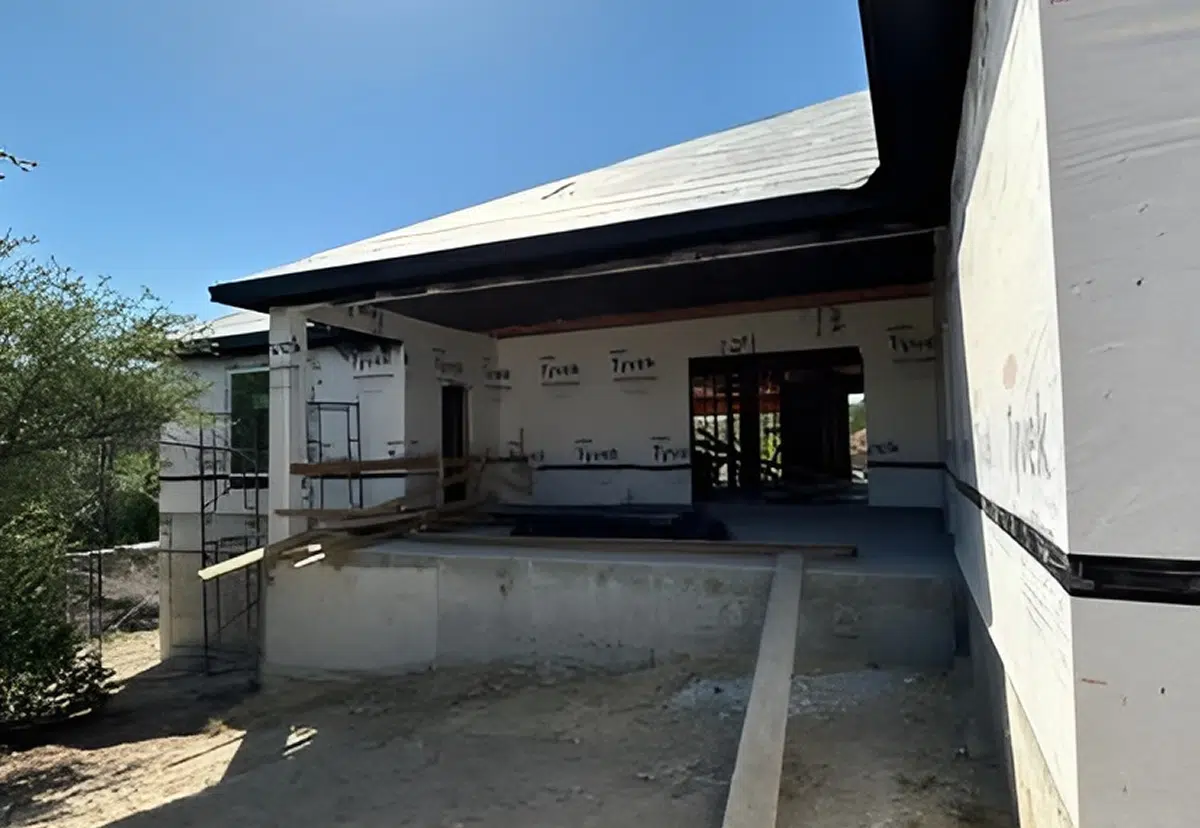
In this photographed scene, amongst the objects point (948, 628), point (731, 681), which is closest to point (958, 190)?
point (948, 628)

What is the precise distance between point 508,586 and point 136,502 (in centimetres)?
1572

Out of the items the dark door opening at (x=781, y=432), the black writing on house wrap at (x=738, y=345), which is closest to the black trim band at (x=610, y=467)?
the dark door opening at (x=781, y=432)

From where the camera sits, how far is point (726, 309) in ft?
31.3

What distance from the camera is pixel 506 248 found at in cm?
585

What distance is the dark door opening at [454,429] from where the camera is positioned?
33.1 ft

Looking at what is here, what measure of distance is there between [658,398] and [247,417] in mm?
6059

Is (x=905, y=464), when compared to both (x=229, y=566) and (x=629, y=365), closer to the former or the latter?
(x=629, y=365)

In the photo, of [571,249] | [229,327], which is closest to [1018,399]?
[571,249]

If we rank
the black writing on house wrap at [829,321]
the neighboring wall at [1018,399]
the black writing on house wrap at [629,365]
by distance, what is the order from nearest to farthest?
the neighboring wall at [1018,399]
the black writing on house wrap at [829,321]
the black writing on house wrap at [629,365]

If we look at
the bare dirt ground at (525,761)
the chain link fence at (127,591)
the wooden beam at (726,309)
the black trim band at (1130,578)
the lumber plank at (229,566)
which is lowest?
the chain link fence at (127,591)

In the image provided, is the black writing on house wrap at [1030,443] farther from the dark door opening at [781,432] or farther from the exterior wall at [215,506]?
the exterior wall at [215,506]

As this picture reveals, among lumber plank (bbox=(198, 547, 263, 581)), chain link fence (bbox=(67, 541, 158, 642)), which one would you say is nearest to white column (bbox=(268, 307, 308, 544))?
lumber plank (bbox=(198, 547, 263, 581))

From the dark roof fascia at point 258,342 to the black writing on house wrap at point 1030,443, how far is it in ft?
26.0

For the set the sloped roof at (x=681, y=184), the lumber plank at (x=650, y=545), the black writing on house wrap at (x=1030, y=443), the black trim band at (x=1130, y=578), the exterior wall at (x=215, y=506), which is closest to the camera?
the black trim band at (x=1130, y=578)
